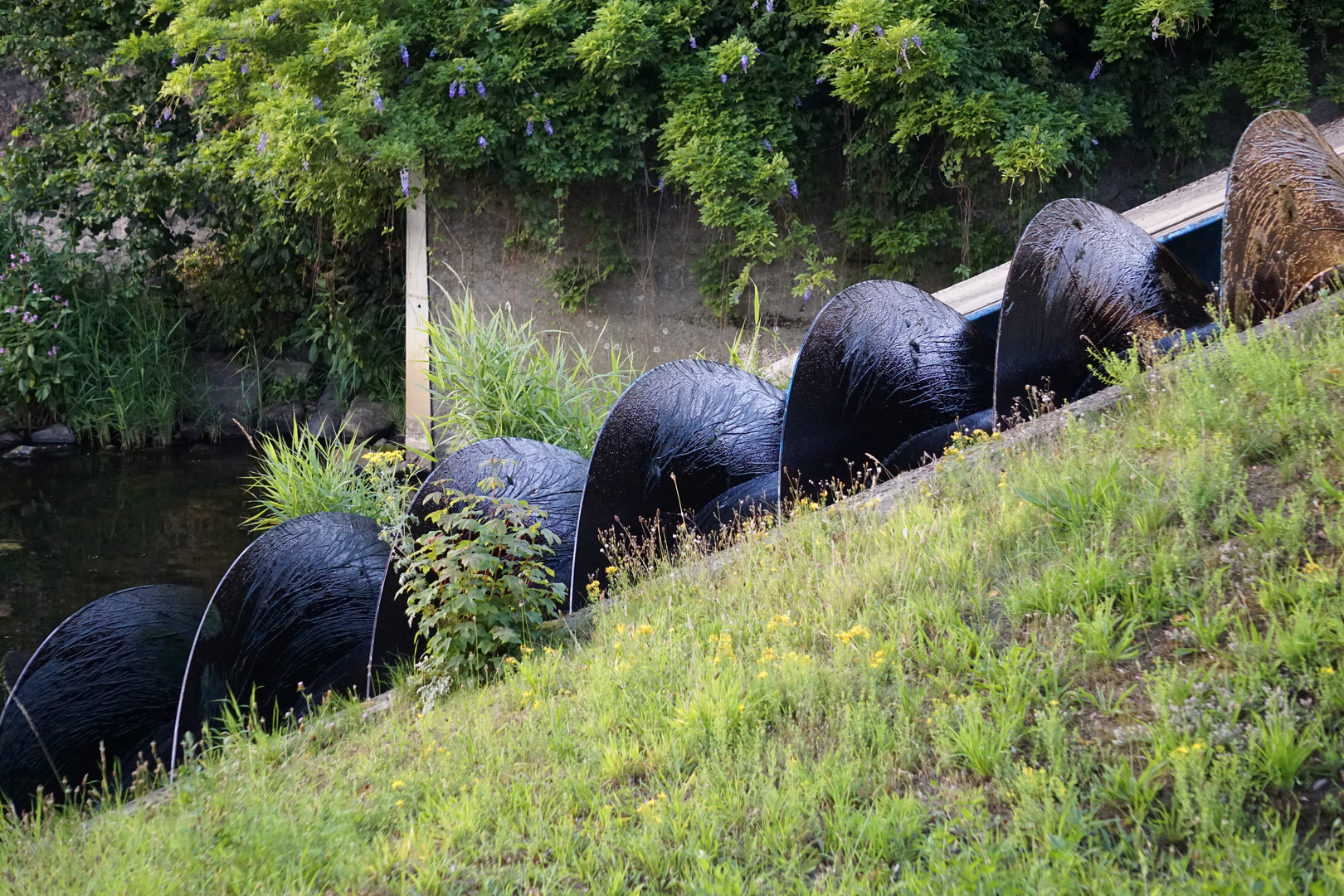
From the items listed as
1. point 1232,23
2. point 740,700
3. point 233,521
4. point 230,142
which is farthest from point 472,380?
point 1232,23

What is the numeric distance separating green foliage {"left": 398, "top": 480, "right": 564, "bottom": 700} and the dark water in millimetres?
3663

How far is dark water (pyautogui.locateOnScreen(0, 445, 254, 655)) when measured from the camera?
267 inches

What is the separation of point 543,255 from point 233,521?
3.14 m

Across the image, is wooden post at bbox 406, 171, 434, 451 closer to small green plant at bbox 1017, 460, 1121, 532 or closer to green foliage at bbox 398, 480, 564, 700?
Result: green foliage at bbox 398, 480, 564, 700

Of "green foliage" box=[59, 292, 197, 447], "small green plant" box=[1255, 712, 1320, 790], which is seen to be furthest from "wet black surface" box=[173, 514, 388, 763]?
"green foliage" box=[59, 292, 197, 447]

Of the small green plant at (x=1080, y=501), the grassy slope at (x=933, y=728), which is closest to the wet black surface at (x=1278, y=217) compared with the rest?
the grassy slope at (x=933, y=728)

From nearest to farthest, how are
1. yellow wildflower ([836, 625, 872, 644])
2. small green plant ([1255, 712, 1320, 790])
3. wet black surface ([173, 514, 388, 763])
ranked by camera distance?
small green plant ([1255, 712, 1320, 790]) → yellow wildflower ([836, 625, 872, 644]) → wet black surface ([173, 514, 388, 763])

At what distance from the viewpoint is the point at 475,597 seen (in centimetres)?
355

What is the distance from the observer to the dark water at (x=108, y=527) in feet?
22.3

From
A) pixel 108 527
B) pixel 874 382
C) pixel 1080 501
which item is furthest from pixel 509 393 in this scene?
pixel 1080 501

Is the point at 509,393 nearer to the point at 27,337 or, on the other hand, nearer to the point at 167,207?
the point at 167,207

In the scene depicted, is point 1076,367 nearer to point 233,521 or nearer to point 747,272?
point 747,272

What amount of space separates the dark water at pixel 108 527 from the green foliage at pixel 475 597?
3.66 metres

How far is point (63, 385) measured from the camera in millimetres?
9883
